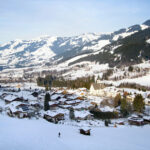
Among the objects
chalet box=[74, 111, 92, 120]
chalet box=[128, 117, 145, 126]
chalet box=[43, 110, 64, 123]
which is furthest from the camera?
chalet box=[74, 111, 92, 120]

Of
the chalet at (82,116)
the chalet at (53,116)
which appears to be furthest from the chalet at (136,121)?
the chalet at (53,116)

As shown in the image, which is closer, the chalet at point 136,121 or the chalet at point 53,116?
the chalet at point 53,116

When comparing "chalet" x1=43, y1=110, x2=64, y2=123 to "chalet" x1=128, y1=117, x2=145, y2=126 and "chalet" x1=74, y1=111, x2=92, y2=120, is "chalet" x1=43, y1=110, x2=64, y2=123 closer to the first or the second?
"chalet" x1=74, y1=111, x2=92, y2=120

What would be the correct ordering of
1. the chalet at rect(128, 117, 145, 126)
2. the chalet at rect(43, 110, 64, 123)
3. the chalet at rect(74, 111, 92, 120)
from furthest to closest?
the chalet at rect(74, 111, 92, 120), the chalet at rect(128, 117, 145, 126), the chalet at rect(43, 110, 64, 123)

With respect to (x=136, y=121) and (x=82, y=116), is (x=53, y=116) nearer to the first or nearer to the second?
(x=82, y=116)

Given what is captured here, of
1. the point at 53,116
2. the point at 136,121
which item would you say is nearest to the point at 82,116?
the point at 53,116

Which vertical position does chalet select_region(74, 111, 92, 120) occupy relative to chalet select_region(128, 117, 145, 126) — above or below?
above

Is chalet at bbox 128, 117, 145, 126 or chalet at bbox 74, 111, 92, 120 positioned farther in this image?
chalet at bbox 74, 111, 92, 120

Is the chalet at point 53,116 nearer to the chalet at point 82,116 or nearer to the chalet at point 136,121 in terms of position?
the chalet at point 82,116

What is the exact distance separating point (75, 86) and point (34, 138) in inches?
3285

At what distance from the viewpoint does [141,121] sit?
43.1 meters

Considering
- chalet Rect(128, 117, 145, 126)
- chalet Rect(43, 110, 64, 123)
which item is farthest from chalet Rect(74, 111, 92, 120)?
chalet Rect(128, 117, 145, 126)

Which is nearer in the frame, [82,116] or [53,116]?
[53,116]

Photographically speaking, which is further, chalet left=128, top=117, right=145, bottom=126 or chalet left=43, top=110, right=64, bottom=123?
chalet left=128, top=117, right=145, bottom=126
